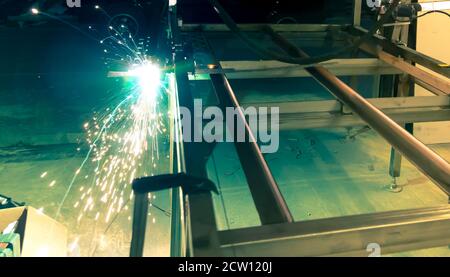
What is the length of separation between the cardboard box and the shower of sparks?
55 cm

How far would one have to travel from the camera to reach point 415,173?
406 cm

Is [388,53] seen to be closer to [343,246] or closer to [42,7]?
[343,246]

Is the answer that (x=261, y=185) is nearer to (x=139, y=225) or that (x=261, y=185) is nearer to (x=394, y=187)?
(x=139, y=225)

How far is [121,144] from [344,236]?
402cm

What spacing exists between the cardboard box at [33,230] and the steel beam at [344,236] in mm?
1685

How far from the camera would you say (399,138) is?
173 centimetres

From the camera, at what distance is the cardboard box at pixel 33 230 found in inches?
93.7

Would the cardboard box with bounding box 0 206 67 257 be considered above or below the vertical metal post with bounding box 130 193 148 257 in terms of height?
below

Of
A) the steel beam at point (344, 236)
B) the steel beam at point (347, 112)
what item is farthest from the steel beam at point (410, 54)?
the steel beam at point (344, 236)

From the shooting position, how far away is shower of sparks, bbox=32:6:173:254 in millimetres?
3629

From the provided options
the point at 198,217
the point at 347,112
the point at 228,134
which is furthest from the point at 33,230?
the point at 347,112

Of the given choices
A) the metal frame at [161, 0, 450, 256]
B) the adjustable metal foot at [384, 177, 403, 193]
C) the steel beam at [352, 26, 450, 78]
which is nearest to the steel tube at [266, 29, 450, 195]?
the metal frame at [161, 0, 450, 256]

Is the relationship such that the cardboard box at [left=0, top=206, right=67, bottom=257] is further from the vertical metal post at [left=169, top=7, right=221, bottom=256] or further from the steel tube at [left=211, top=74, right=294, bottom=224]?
the steel tube at [left=211, top=74, right=294, bottom=224]
